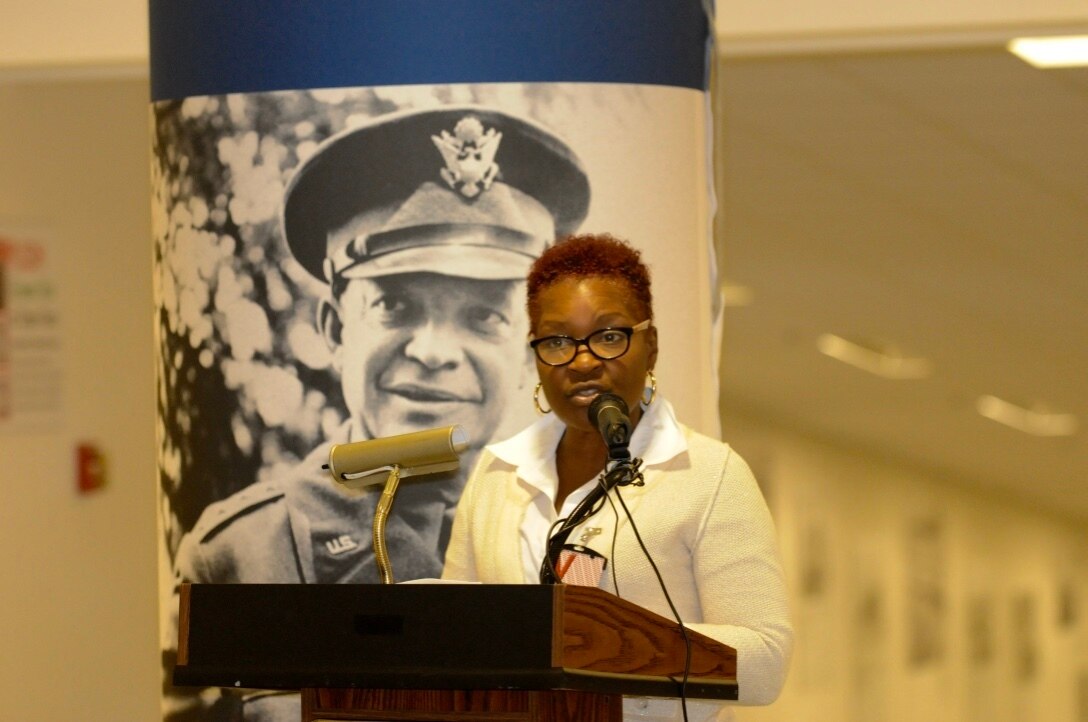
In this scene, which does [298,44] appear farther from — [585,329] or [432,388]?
[585,329]

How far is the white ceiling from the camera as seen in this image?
231 inches

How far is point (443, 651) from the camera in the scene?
6.31 ft

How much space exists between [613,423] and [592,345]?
0.28m

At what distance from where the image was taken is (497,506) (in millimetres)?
2479

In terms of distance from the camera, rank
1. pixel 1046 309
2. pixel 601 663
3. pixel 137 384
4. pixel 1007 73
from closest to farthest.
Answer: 1. pixel 601 663
2. pixel 1007 73
3. pixel 137 384
4. pixel 1046 309

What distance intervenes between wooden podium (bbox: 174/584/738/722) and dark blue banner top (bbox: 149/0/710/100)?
1372mm

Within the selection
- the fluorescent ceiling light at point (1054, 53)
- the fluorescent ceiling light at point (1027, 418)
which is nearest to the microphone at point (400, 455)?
the fluorescent ceiling light at point (1054, 53)

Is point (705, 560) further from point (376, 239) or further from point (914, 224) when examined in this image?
point (914, 224)

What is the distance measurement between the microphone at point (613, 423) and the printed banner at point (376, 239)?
1108 millimetres

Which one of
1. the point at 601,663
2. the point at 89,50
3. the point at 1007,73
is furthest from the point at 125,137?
the point at 601,663

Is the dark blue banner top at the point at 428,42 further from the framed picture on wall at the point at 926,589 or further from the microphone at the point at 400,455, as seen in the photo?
the framed picture on wall at the point at 926,589

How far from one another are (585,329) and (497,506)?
1.11ft

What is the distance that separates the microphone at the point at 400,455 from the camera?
221 cm

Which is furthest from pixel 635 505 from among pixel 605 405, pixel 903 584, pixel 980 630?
pixel 980 630
